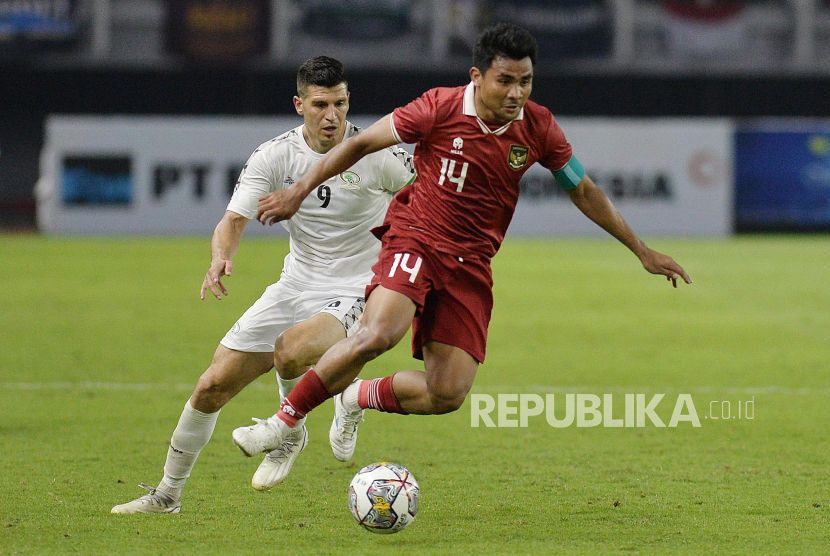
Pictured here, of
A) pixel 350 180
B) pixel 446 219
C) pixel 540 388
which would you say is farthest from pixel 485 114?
pixel 540 388

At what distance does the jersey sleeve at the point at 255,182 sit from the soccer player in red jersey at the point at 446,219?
0.52 meters

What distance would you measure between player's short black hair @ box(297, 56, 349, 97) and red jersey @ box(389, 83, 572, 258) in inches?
24.1

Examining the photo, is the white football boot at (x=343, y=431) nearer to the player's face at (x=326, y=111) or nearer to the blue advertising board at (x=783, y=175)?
the player's face at (x=326, y=111)

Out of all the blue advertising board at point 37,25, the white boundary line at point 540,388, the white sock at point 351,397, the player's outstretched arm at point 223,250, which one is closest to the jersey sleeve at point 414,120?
the player's outstretched arm at point 223,250

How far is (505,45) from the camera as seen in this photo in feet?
16.1

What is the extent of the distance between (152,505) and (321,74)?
2235 millimetres

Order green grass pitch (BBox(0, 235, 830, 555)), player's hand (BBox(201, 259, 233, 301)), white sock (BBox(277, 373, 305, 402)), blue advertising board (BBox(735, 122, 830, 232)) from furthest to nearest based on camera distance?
blue advertising board (BBox(735, 122, 830, 232)) → white sock (BBox(277, 373, 305, 402)) → player's hand (BBox(201, 259, 233, 301)) → green grass pitch (BBox(0, 235, 830, 555))

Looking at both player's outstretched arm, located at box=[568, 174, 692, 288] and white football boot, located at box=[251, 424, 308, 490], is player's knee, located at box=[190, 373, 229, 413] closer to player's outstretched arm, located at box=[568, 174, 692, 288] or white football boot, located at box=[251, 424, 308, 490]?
white football boot, located at box=[251, 424, 308, 490]

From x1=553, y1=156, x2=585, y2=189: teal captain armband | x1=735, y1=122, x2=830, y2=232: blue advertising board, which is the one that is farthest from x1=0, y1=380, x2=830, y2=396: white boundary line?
x1=735, y1=122, x2=830, y2=232: blue advertising board

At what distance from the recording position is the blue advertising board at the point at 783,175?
82.3 feet

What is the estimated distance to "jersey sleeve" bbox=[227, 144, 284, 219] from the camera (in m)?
5.55

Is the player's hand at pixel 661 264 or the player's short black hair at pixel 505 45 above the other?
the player's short black hair at pixel 505 45

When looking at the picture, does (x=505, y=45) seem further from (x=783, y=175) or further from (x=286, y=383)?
(x=783, y=175)

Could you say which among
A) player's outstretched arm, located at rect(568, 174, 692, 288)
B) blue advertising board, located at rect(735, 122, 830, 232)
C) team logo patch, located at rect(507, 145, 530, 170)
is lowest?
blue advertising board, located at rect(735, 122, 830, 232)
